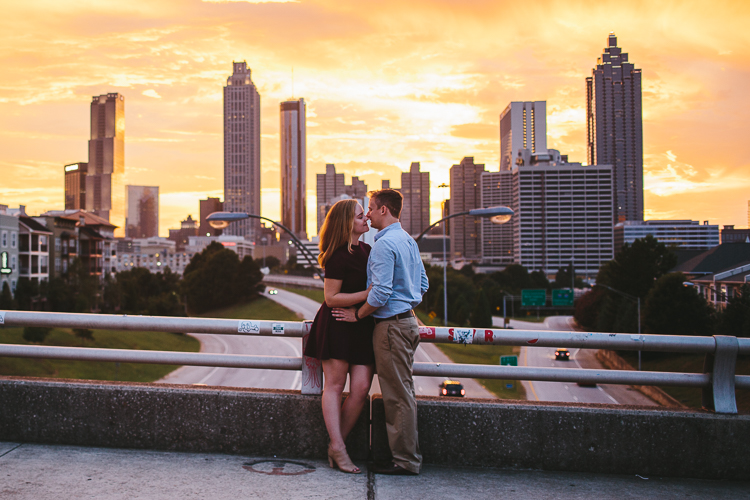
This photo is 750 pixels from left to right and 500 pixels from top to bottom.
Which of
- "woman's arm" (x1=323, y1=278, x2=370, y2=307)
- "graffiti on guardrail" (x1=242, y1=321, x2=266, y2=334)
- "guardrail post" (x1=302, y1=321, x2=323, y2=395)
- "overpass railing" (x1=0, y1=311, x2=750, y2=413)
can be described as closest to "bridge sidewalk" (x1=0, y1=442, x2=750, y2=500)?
"guardrail post" (x1=302, y1=321, x2=323, y2=395)

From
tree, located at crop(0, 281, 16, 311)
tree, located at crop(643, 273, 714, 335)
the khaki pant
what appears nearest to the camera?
the khaki pant

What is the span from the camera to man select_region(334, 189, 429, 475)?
12.5ft

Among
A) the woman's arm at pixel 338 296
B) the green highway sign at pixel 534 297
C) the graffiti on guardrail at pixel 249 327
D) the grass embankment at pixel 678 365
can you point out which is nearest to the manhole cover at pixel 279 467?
the graffiti on guardrail at pixel 249 327

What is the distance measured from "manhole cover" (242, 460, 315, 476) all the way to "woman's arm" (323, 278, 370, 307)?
4.00 ft

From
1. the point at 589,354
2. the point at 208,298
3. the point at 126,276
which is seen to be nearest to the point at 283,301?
the point at 208,298

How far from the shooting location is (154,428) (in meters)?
4.33

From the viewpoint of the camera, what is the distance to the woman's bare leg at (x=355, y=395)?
156 inches

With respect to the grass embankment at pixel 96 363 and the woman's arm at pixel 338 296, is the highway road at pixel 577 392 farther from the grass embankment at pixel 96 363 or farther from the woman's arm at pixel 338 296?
the woman's arm at pixel 338 296

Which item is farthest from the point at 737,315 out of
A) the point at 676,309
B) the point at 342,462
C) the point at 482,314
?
the point at 342,462

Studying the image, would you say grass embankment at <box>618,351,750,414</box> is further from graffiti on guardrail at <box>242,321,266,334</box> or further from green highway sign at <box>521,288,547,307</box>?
graffiti on guardrail at <box>242,321,266,334</box>

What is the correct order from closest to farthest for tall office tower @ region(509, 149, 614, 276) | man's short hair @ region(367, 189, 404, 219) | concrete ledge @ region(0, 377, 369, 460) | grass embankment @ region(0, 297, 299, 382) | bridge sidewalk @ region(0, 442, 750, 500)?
bridge sidewalk @ region(0, 442, 750, 500), man's short hair @ region(367, 189, 404, 219), concrete ledge @ region(0, 377, 369, 460), grass embankment @ region(0, 297, 299, 382), tall office tower @ region(509, 149, 614, 276)

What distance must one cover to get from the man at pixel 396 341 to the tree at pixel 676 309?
45.5 meters

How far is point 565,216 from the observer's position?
189750mm

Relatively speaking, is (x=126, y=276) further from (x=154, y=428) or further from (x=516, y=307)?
(x=154, y=428)
